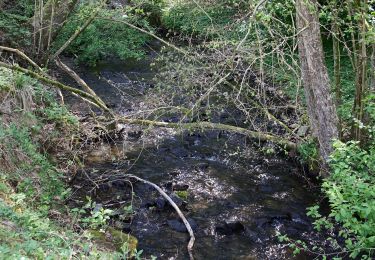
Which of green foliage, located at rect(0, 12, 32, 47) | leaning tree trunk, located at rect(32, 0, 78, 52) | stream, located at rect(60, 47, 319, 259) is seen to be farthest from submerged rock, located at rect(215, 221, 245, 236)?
green foliage, located at rect(0, 12, 32, 47)

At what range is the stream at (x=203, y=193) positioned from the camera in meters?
6.83

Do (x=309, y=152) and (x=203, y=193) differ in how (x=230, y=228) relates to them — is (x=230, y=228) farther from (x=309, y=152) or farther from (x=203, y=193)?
(x=309, y=152)

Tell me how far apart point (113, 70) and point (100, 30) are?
5.49 ft

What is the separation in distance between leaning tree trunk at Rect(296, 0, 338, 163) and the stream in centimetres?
130

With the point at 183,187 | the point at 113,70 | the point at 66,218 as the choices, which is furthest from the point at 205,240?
the point at 113,70

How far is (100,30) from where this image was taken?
16.0m

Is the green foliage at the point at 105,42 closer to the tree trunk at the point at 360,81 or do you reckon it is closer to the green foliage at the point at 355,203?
the tree trunk at the point at 360,81

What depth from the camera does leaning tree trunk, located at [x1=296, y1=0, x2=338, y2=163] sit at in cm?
754

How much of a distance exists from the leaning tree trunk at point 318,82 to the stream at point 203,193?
130cm

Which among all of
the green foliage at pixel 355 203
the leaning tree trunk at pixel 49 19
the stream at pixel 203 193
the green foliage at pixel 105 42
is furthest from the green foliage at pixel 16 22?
the green foliage at pixel 355 203

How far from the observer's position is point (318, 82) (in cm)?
767

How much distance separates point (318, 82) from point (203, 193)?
2.92m

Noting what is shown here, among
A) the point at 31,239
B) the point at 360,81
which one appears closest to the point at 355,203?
the point at 360,81

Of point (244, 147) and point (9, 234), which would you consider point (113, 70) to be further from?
point (9, 234)
